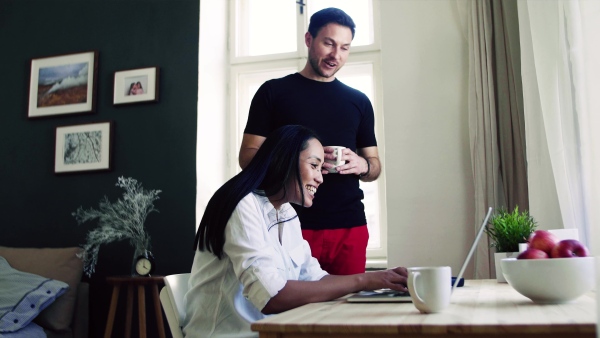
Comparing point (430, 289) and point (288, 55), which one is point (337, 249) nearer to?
point (430, 289)

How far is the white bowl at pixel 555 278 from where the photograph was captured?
39.6 inches

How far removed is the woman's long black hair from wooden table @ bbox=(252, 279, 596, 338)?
0.40 metres

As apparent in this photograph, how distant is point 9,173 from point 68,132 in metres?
0.52

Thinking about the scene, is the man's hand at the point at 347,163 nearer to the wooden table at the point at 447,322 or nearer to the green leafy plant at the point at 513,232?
the green leafy plant at the point at 513,232

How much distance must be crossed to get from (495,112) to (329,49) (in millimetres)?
1083

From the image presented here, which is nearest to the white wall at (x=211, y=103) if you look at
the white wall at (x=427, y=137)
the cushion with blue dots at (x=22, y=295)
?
the cushion with blue dots at (x=22, y=295)

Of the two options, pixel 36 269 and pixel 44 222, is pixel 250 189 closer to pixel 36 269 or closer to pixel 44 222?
pixel 36 269

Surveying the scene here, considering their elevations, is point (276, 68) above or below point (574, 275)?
above

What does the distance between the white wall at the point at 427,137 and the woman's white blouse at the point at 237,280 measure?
1695mm

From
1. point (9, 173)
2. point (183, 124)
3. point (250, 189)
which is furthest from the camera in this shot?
point (9, 173)

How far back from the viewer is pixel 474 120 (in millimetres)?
3021

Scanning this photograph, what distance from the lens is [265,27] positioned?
4.00m

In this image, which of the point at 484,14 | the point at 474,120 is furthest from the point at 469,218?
the point at 484,14

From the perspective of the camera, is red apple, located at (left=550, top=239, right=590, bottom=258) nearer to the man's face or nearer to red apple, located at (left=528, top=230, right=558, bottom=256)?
red apple, located at (left=528, top=230, right=558, bottom=256)
